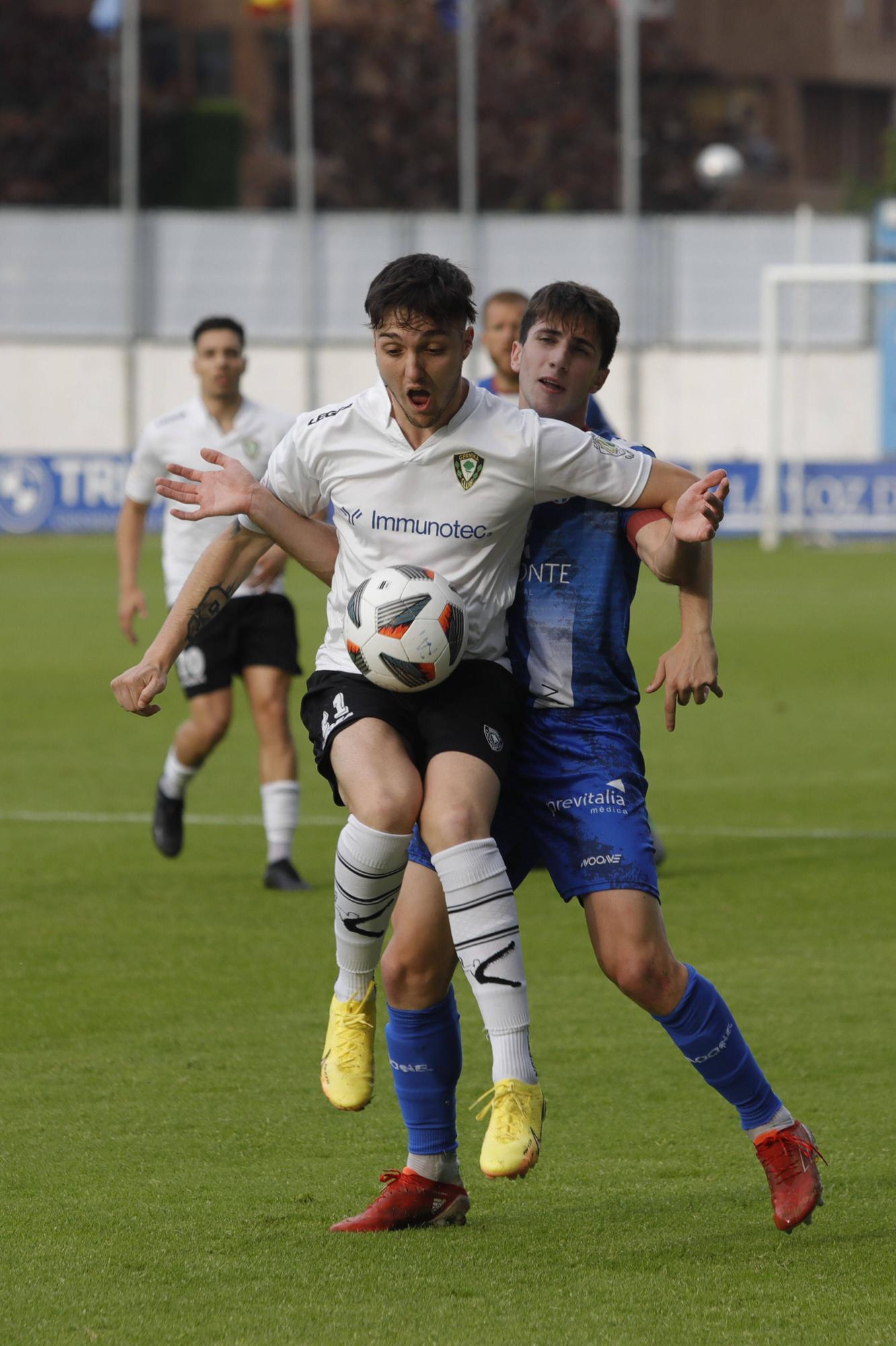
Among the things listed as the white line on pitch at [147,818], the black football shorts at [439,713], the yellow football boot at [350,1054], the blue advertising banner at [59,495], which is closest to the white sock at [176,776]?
the white line on pitch at [147,818]

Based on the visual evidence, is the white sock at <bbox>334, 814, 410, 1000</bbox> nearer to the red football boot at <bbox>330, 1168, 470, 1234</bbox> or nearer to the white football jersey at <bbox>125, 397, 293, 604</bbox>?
the red football boot at <bbox>330, 1168, 470, 1234</bbox>

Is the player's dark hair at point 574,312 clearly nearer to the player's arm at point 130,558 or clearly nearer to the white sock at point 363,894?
the white sock at point 363,894

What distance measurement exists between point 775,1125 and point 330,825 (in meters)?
6.15

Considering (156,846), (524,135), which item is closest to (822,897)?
(156,846)

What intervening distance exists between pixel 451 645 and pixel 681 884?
462 centimetres

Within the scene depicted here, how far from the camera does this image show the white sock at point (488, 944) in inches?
170

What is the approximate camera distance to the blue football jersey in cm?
466

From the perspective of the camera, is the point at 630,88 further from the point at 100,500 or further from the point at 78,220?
the point at 100,500

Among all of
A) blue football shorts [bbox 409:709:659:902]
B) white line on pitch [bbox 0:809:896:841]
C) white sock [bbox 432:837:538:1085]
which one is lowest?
white line on pitch [bbox 0:809:896:841]

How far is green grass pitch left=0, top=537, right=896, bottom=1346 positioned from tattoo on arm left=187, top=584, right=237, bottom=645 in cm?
125

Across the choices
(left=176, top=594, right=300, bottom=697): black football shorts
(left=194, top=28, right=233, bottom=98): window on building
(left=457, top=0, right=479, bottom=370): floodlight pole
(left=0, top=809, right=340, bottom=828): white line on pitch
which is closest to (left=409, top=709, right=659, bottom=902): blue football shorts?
(left=176, top=594, right=300, bottom=697): black football shorts

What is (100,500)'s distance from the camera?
32656 millimetres

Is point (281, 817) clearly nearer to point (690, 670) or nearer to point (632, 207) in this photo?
point (690, 670)

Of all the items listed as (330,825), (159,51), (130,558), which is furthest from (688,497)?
(159,51)
